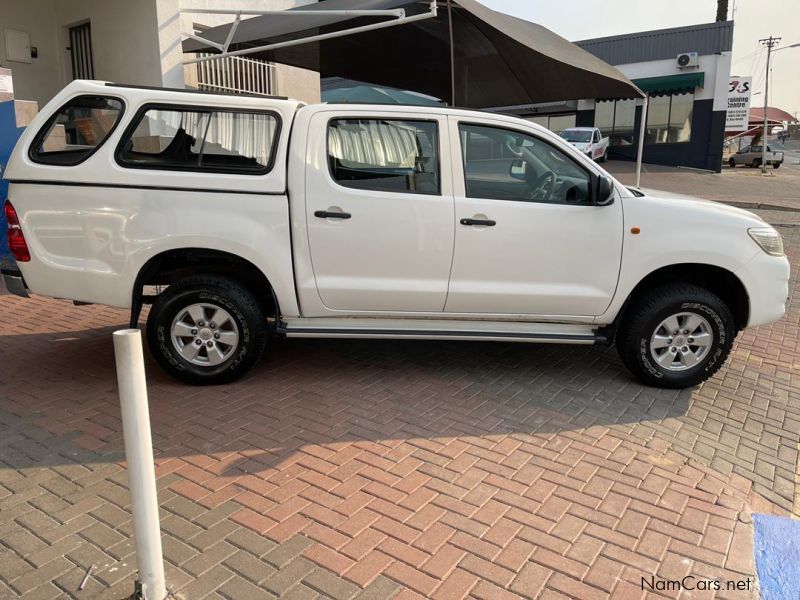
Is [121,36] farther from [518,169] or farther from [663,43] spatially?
[663,43]

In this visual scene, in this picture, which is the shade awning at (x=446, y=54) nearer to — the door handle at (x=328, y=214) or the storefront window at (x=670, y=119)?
the door handle at (x=328, y=214)

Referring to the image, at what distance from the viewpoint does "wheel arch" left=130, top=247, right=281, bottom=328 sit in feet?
15.0

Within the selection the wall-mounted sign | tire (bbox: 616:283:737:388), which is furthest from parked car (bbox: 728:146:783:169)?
tire (bbox: 616:283:737:388)

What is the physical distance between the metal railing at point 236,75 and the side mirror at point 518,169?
25.1 ft

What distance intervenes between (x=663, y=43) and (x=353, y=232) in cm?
3170

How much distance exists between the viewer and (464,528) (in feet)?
10.2

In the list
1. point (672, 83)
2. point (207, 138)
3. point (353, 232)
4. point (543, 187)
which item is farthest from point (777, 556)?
point (672, 83)

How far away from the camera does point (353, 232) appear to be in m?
4.53

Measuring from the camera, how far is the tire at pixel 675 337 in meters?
4.70

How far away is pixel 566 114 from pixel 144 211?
33.7 metres

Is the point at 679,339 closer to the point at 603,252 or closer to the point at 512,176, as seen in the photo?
the point at 603,252

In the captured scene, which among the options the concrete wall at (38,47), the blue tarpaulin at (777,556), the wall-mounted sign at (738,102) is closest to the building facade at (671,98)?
the wall-mounted sign at (738,102)

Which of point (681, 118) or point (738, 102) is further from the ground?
point (738, 102)

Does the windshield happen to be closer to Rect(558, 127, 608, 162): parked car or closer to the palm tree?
Rect(558, 127, 608, 162): parked car
